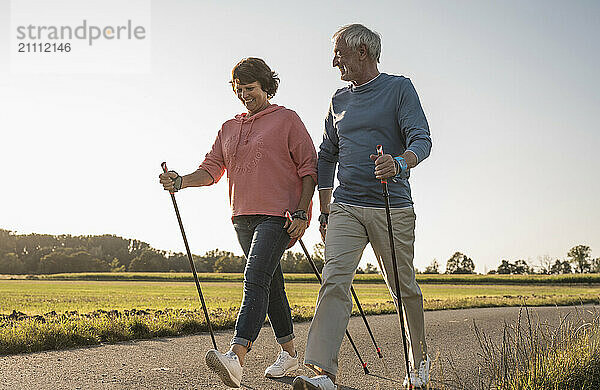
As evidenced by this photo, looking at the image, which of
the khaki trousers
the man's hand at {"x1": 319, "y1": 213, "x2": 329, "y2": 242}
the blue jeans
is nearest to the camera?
the khaki trousers

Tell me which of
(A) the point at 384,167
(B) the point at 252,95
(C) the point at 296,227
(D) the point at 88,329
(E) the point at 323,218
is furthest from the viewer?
(D) the point at 88,329

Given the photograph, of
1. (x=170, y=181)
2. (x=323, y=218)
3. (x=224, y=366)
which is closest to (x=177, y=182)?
(x=170, y=181)

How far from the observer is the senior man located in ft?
13.9

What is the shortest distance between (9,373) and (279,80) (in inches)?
123

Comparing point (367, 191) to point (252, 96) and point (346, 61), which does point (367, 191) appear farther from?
point (252, 96)

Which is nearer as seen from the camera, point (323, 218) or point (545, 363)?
point (545, 363)

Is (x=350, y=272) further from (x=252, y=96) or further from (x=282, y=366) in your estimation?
(x=252, y=96)

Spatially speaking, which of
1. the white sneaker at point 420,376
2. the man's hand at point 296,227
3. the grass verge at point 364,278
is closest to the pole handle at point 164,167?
the man's hand at point 296,227

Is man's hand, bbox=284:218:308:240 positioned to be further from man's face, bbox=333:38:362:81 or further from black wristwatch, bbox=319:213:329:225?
man's face, bbox=333:38:362:81

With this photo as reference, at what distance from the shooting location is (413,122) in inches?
169

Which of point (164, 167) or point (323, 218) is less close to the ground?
point (164, 167)

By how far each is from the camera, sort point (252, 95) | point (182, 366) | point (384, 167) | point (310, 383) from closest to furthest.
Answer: point (310, 383) < point (384, 167) < point (252, 95) < point (182, 366)

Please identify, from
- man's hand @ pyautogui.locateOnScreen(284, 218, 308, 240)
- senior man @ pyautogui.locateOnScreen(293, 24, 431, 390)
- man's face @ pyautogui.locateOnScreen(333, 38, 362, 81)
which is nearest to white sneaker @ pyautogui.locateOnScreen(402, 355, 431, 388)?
senior man @ pyautogui.locateOnScreen(293, 24, 431, 390)

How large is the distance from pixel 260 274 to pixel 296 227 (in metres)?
0.46
